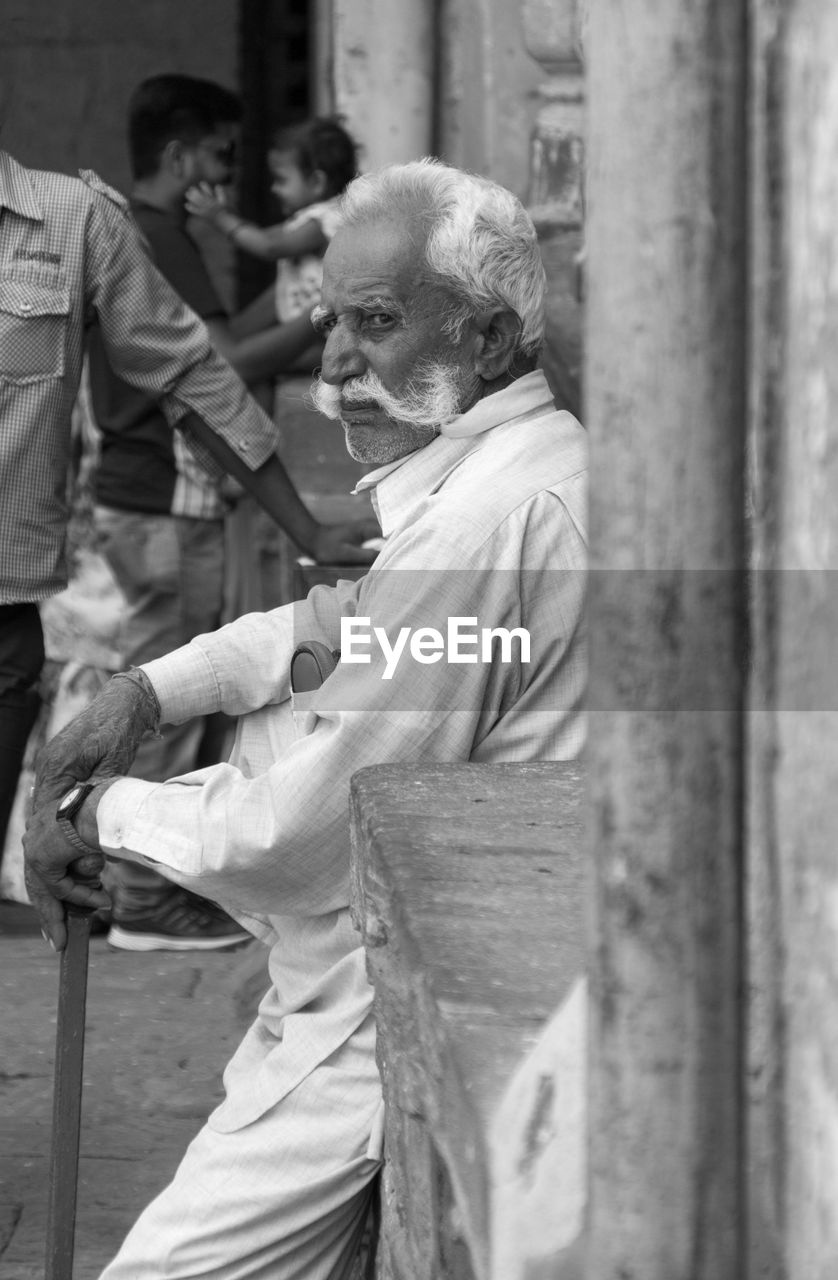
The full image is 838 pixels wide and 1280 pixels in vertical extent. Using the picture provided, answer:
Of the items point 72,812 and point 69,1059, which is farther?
point 69,1059

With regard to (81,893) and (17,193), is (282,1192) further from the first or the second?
(17,193)

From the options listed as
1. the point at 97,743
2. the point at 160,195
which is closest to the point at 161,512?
the point at 160,195

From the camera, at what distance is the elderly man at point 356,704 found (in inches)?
79.7

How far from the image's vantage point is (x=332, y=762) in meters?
2.01

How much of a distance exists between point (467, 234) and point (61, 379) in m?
1.61

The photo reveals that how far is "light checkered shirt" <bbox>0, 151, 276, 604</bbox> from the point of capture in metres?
3.78

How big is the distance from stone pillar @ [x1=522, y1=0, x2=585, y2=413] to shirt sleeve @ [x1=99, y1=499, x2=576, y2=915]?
10.3 feet

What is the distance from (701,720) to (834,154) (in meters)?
0.30

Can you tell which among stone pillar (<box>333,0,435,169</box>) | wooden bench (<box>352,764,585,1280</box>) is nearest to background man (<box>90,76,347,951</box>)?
stone pillar (<box>333,0,435,169</box>)

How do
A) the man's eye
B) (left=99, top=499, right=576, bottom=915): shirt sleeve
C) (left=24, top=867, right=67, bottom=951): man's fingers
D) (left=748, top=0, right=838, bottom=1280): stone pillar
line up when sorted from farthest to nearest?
the man's eye, (left=24, top=867, right=67, bottom=951): man's fingers, (left=99, top=499, right=576, bottom=915): shirt sleeve, (left=748, top=0, right=838, bottom=1280): stone pillar

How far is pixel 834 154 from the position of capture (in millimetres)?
916

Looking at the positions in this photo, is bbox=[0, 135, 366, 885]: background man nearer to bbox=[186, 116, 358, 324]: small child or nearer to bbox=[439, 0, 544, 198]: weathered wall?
bbox=[186, 116, 358, 324]: small child

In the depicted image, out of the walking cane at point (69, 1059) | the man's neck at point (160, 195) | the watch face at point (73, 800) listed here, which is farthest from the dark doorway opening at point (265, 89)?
the watch face at point (73, 800)

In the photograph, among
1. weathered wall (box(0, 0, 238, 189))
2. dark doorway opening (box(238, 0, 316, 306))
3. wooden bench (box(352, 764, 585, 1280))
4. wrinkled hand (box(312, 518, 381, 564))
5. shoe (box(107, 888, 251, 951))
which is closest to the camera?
wooden bench (box(352, 764, 585, 1280))
